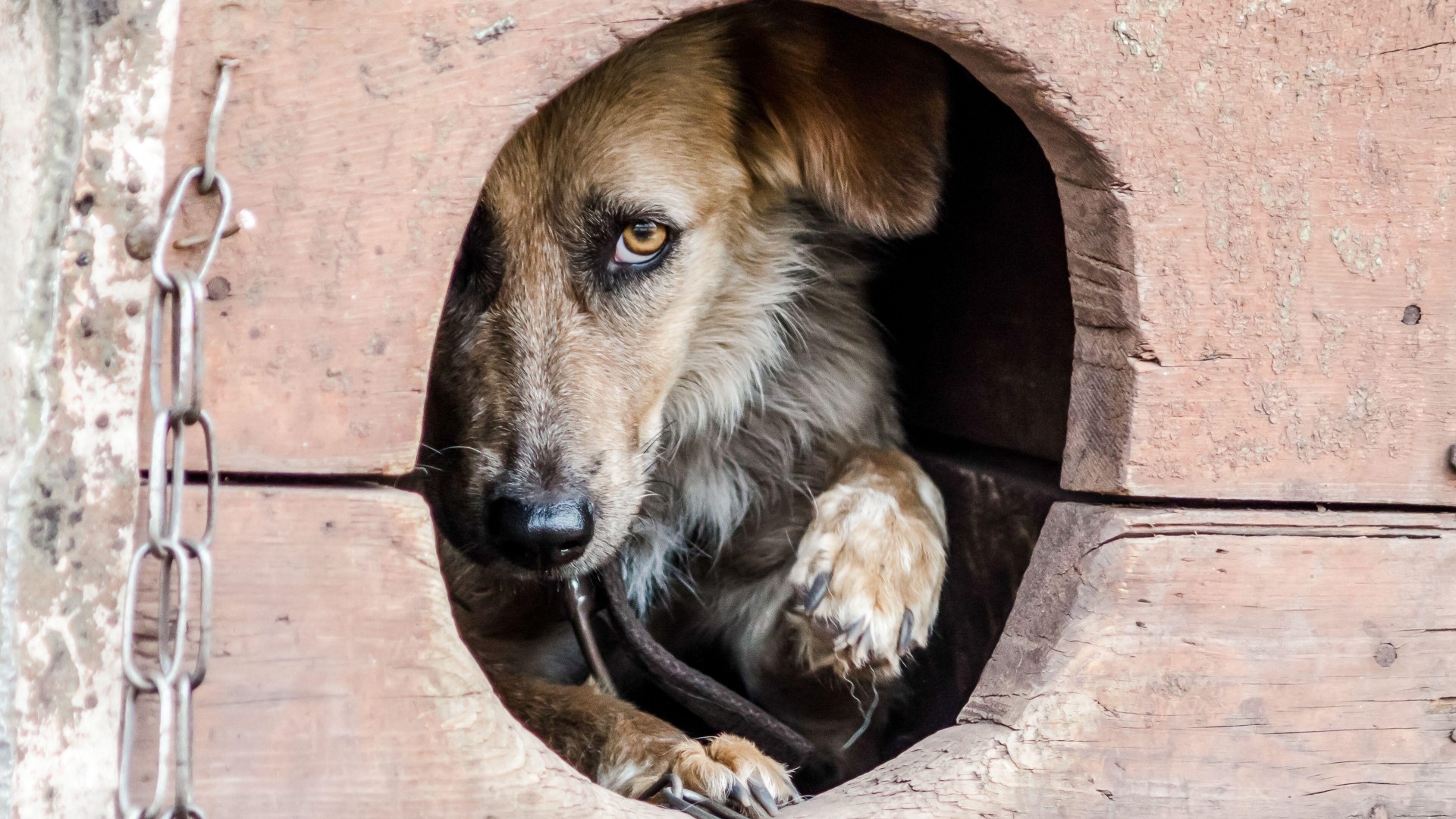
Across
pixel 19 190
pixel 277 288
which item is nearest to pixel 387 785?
pixel 277 288

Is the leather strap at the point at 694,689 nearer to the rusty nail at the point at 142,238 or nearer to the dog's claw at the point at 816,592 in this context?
the dog's claw at the point at 816,592

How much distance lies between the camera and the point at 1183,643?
1804 mm

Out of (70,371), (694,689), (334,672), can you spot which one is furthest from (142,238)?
(694,689)

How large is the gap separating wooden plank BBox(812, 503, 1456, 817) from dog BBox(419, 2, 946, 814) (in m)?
0.35

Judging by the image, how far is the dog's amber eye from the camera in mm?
2164

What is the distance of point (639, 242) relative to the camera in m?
2.18

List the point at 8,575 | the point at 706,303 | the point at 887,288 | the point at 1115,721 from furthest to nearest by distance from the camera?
the point at 887,288
the point at 706,303
the point at 1115,721
the point at 8,575

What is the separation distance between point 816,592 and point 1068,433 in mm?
536

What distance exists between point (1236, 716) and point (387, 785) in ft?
3.97

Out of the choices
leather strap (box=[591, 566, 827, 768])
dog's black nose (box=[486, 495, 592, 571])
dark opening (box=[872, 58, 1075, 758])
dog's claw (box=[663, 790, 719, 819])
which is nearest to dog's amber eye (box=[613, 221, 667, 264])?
dog's black nose (box=[486, 495, 592, 571])

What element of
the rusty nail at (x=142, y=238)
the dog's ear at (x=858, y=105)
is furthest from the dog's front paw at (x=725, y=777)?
the rusty nail at (x=142, y=238)

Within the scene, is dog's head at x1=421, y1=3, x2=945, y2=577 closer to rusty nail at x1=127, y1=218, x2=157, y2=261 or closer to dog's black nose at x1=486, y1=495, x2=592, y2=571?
dog's black nose at x1=486, y1=495, x2=592, y2=571

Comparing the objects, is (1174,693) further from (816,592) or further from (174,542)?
(174,542)

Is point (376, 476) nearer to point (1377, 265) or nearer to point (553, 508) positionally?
point (553, 508)
